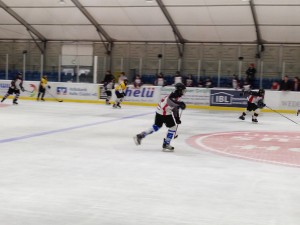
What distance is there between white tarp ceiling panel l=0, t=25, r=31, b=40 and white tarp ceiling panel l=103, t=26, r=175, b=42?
20.4ft

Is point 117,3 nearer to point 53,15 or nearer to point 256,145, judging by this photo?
point 53,15

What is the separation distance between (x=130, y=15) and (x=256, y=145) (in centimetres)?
1771

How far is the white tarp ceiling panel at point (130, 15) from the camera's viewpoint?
25.4 metres

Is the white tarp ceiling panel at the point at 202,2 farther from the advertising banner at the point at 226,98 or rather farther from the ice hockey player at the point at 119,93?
the ice hockey player at the point at 119,93

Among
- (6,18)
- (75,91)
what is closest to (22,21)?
(6,18)

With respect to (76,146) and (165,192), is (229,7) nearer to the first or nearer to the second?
(76,146)

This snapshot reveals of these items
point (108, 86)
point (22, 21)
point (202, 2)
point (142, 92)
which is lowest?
point (142, 92)

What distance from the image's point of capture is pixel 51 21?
2866 cm

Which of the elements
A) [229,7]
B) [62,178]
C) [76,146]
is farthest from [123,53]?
[62,178]

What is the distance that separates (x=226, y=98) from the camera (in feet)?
77.0

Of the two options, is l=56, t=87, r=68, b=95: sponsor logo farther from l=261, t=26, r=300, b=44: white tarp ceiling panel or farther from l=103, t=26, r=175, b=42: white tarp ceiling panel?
l=261, t=26, r=300, b=44: white tarp ceiling panel

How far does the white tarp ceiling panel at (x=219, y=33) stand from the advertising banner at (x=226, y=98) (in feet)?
14.7

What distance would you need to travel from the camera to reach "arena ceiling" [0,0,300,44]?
23531 millimetres

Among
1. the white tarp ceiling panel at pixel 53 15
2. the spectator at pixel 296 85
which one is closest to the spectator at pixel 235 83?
the spectator at pixel 296 85
